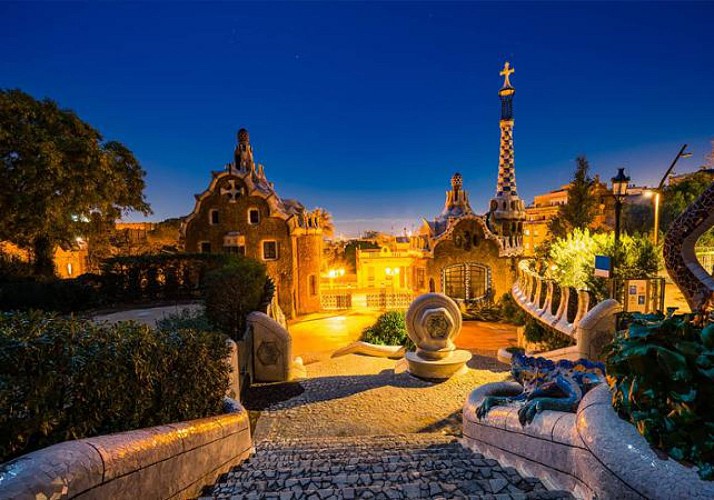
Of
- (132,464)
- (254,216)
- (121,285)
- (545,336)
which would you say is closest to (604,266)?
(545,336)

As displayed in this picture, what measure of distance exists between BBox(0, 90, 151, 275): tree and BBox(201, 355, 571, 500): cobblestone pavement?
1096 centimetres

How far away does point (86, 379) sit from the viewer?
2969mm

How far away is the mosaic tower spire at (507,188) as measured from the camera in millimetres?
26812

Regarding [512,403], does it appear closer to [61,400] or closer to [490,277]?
[61,400]

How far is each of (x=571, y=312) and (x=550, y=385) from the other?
8.25 meters

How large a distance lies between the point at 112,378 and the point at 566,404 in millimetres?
4313

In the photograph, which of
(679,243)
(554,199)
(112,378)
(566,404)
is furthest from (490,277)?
(554,199)

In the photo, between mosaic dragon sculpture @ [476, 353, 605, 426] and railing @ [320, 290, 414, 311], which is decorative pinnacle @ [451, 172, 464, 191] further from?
mosaic dragon sculpture @ [476, 353, 605, 426]

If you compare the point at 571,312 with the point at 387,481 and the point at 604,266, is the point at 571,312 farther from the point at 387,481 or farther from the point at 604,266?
the point at 387,481

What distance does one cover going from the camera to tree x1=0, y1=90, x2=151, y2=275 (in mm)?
12406

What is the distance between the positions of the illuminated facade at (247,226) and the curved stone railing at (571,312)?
47.5ft

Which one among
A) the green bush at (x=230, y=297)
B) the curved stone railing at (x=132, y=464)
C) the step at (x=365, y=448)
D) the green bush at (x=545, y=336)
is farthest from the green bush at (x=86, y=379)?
the green bush at (x=545, y=336)

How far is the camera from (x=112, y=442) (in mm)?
2715

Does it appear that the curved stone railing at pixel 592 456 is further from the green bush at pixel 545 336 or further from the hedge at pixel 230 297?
the green bush at pixel 545 336
